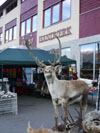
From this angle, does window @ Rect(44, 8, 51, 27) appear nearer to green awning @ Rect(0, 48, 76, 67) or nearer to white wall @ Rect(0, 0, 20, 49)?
white wall @ Rect(0, 0, 20, 49)

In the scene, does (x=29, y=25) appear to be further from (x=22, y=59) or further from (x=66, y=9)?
(x=22, y=59)

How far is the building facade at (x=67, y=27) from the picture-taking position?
11797mm

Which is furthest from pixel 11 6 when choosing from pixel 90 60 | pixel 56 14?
pixel 90 60

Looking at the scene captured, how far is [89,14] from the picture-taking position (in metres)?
12.0

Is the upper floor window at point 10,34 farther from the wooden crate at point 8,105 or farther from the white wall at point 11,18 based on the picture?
the wooden crate at point 8,105

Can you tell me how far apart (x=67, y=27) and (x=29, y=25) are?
6.43 metres

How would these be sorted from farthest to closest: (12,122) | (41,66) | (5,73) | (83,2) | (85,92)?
1. (5,73)
2. (83,2)
3. (12,122)
4. (85,92)
5. (41,66)

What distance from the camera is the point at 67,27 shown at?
13.8 meters

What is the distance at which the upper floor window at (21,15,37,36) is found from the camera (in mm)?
18253

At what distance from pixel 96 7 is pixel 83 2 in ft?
4.11

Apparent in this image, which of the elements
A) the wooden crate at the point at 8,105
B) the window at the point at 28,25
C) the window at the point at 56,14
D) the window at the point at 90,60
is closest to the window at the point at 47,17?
the window at the point at 56,14

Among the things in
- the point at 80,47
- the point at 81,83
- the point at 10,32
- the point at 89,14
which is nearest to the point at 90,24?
the point at 89,14

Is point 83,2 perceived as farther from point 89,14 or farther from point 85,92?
point 85,92

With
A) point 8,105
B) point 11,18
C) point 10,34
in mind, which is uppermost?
point 11,18
